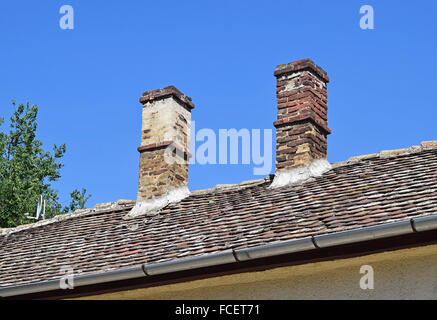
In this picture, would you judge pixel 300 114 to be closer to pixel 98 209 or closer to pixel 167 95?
pixel 167 95

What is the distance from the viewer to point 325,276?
7680mm

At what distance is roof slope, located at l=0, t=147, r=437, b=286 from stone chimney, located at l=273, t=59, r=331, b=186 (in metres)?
0.40

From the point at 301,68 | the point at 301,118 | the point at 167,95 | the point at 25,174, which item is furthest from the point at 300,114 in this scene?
the point at 25,174

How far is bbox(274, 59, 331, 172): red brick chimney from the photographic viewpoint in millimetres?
10656

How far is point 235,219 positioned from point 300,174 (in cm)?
137

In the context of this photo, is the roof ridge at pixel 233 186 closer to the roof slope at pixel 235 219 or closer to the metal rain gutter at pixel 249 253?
the roof slope at pixel 235 219

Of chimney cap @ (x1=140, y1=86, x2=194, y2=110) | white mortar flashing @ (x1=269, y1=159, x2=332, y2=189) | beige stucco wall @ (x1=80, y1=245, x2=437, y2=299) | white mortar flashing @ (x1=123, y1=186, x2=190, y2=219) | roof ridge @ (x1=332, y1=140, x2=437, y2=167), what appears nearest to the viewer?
beige stucco wall @ (x1=80, y1=245, x2=437, y2=299)

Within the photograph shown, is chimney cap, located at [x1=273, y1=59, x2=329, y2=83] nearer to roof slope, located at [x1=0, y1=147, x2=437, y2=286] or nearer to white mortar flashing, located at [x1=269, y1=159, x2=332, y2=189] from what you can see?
white mortar flashing, located at [x1=269, y1=159, x2=332, y2=189]

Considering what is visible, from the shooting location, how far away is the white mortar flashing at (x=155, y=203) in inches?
439

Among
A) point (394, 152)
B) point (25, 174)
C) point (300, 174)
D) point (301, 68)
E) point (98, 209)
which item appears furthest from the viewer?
point (25, 174)

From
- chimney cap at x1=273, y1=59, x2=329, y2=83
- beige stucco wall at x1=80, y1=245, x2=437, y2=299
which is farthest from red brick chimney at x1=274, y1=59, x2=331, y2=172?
beige stucco wall at x1=80, y1=245, x2=437, y2=299

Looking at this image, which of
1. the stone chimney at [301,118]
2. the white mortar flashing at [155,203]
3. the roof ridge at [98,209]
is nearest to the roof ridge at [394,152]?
the stone chimney at [301,118]

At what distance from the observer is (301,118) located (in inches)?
426

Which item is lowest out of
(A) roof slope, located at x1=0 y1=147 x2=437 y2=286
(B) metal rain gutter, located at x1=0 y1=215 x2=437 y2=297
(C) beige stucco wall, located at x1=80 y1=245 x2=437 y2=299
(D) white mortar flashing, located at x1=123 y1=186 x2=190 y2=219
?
(C) beige stucco wall, located at x1=80 y1=245 x2=437 y2=299
